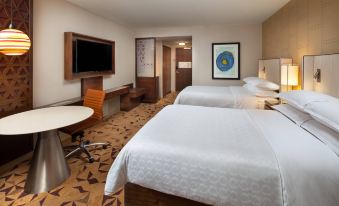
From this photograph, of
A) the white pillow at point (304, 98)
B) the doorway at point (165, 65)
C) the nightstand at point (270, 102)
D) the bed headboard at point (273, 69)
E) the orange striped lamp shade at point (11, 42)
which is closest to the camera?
the white pillow at point (304, 98)

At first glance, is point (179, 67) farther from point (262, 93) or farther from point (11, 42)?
point (11, 42)

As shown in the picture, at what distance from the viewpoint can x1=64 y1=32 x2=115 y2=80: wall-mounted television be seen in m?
3.52

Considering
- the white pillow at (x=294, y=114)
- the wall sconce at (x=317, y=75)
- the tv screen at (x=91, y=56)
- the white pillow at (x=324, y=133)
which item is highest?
the tv screen at (x=91, y=56)

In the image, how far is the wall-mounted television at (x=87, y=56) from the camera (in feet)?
11.5

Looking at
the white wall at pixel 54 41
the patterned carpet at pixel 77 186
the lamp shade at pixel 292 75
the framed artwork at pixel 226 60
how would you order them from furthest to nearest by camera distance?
the framed artwork at pixel 226 60 → the white wall at pixel 54 41 → the lamp shade at pixel 292 75 → the patterned carpet at pixel 77 186

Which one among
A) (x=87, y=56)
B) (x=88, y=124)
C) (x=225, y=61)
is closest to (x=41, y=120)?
(x=88, y=124)

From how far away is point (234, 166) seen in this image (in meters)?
1.24

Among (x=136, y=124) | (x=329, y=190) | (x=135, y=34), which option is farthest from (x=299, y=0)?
(x=135, y=34)

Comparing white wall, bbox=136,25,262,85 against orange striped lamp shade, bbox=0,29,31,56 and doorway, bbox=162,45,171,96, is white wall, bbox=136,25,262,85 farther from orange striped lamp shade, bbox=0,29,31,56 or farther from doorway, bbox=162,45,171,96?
orange striped lamp shade, bbox=0,29,31,56

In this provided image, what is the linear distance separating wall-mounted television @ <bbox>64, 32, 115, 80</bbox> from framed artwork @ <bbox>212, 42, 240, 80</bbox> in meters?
2.81

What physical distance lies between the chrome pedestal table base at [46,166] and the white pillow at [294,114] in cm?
251

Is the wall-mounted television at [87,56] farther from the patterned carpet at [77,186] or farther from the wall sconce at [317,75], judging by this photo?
the wall sconce at [317,75]

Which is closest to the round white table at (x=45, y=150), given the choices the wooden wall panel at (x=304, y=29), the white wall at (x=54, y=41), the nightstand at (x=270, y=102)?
the white wall at (x=54, y=41)

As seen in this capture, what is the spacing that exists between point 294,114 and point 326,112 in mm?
613
